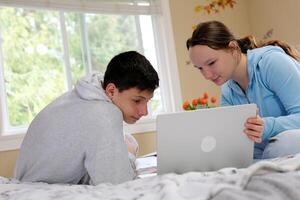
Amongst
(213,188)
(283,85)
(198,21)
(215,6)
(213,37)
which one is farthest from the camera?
(215,6)

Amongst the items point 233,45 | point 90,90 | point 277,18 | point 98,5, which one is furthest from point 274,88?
point 277,18

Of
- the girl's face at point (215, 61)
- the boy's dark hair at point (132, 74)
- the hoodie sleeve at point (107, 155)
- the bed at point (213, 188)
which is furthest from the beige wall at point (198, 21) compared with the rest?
the bed at point (213, 188)

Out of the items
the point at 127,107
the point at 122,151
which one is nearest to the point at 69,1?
the point at 127,107

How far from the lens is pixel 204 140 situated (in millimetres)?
1068

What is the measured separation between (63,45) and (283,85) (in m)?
1.68

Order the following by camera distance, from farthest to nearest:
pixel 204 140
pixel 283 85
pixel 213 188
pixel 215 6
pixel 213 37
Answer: pixel 215 6 < pixel 213 37 < pixel 283 85 < pixel 204 140 < pixel 213 188

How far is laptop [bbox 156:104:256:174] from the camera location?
1040 mm

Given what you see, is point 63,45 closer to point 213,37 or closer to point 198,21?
point 198,21

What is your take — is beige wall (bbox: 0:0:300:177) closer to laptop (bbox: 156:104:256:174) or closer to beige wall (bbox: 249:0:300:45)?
beige wall (bbox: 249:0:300:45)

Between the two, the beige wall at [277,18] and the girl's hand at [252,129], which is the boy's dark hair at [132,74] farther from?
the beige wall at [277,18]

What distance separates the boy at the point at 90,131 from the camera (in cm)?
110

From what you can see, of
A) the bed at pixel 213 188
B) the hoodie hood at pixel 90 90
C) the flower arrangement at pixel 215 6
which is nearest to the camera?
the bed at pixel 213 188

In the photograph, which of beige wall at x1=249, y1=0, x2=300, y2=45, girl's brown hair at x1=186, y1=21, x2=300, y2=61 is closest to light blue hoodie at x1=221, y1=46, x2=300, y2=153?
girl's brown hair at x1=186, y1=21, x2=300, y2=61

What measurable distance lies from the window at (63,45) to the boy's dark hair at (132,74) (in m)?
1.28
